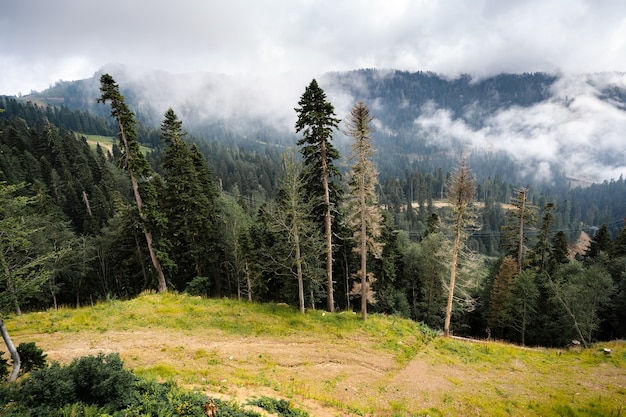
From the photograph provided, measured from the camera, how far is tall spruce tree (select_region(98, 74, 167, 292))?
21.9m

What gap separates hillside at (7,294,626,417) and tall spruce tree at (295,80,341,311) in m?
5.56

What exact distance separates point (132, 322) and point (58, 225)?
32.7m

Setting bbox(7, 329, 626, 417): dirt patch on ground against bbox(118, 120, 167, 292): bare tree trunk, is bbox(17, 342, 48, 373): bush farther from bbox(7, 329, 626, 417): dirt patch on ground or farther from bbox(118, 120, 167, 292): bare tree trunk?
bbox(118, 120, 167, 292): bare tree trunk

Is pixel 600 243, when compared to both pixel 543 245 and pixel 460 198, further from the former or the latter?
pixel 460 198

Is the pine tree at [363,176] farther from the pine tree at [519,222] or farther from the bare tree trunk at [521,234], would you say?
the bare tree trunk at [521,234]

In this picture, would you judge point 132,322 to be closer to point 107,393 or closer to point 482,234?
point 107,393

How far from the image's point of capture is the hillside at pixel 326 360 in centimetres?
1311

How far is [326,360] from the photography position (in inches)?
650

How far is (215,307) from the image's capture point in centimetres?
2066

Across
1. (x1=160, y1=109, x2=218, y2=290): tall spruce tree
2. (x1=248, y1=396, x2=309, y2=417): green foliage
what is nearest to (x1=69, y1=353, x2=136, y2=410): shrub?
(x1=248, y1=396, x2=309, y2=417): green foliage

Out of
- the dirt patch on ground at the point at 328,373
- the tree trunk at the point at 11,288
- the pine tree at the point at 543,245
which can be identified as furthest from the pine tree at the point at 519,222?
the tree trunk at the point at 11,288

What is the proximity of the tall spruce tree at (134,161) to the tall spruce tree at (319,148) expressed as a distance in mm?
12223

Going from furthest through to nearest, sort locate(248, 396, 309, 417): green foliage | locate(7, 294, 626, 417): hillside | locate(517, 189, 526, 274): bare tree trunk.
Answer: locate(517, 189, 526, 274): bare tree trunk, locate(7, 294, 626, 417): hillside, locate(248, 396, 309, 417): green foliage

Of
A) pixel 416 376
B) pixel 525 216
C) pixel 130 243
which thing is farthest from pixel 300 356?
pixel 525 216
